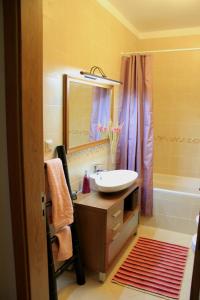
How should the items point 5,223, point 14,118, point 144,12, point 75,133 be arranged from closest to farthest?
1. point 14,118
2. point 5,223
3. point 75,133
4. point 144,12

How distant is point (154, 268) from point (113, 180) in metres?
0.93

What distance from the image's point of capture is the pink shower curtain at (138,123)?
315 centimetres

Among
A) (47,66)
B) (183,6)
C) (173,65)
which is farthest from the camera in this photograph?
(173,65)

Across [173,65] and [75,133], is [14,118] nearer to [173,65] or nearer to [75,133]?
[75,133]

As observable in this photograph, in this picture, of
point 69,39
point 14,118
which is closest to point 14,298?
point 14,118

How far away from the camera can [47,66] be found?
1932 millimetres

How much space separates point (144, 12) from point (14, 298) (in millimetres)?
3099

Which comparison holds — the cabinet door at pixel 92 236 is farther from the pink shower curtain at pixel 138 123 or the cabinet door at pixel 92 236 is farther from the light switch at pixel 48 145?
the pink shower curtain at pixel 138 123

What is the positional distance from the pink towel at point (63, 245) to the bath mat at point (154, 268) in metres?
0.56

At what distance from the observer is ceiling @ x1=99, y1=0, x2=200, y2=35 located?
278 centimetres

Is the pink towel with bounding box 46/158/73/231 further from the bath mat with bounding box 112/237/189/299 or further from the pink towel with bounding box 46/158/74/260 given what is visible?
the bath mat with bounding box 112/237/189/299

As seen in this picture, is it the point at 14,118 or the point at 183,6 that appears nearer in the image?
the point at 14,118

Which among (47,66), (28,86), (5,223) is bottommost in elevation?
(5,223)

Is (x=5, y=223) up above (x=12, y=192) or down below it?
below
